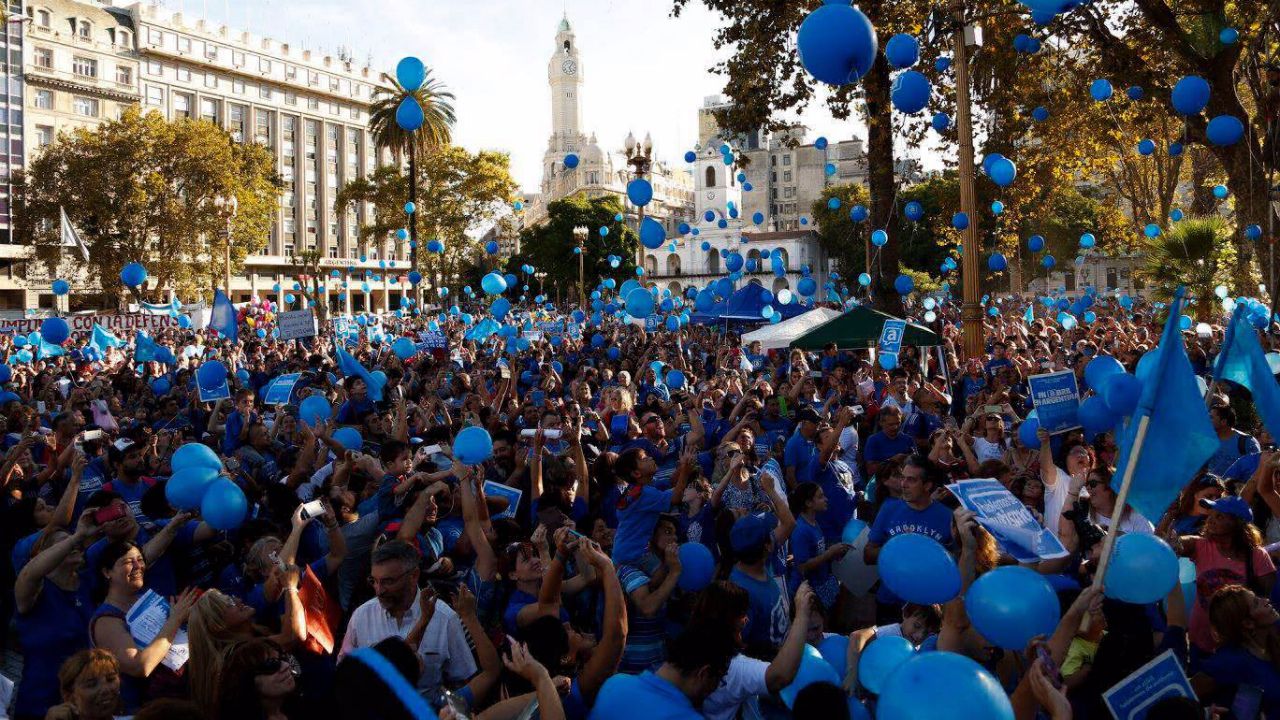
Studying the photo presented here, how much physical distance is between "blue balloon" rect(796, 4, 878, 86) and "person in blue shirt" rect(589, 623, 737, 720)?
394 centimetres

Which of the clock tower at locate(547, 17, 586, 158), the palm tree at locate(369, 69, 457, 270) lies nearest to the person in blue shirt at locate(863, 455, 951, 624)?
the palm tree at locate(369, 69, 457, 270)

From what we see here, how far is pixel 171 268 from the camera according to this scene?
37.3m

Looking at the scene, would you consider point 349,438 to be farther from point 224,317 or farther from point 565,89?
point 565,89

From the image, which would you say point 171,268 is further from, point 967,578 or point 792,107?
point 967,578

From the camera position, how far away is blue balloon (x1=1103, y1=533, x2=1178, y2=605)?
3.39m

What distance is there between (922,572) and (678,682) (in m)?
0.98

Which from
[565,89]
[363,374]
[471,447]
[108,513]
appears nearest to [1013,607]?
[471,447]

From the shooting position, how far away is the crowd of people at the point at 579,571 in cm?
307

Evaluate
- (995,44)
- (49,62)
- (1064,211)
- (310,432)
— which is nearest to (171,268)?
(49,62)

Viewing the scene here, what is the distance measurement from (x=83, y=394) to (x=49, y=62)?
174 ft

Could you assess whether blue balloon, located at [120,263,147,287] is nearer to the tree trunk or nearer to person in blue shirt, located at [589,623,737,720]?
the tree trunk

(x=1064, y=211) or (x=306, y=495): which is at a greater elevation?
(x=1064, y=211)

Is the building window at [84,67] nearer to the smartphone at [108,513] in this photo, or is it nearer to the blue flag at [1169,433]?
the smartphone at [108,513]

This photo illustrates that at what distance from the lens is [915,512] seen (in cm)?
522
